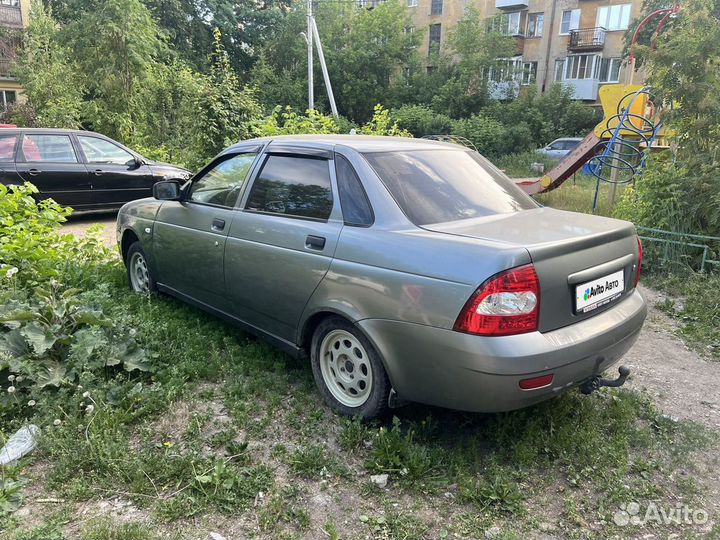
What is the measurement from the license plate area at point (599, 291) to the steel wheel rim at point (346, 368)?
118 cm

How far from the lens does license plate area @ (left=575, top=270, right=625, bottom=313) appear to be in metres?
2.89

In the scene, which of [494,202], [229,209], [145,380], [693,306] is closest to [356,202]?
[494,202]

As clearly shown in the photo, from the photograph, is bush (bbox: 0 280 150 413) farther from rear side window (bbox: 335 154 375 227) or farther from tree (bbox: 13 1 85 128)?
tree (bbox: 13 1 85 128)

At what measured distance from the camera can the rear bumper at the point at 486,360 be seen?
2619mm

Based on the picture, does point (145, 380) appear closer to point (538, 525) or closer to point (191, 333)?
point (191, 333)

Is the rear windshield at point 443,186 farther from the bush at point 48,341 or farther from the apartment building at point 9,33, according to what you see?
the apartment building at point 9,33

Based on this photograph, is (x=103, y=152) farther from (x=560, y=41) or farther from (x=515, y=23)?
(x=515, y=23)

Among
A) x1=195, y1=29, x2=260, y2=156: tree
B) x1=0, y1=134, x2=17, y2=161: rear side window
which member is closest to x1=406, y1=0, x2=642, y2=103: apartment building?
x1=195, y1=29, x2=260, y2=156: tree

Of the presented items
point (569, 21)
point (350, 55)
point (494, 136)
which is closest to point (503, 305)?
point (494, 136)

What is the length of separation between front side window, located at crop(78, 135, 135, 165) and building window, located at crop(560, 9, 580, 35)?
105 feet

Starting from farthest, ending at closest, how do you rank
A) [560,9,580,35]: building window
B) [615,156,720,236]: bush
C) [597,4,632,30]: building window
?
[560,9,580,35]: building window < [597,4,632,30]: building window < [615,156,720,236]: bush

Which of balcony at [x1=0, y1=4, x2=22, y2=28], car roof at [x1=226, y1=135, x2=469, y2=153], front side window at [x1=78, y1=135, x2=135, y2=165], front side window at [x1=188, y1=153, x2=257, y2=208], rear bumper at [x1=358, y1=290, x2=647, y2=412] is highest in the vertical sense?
balcony at [x1=0, y1=4, x2=22, y2=28]

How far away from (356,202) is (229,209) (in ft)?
4.17

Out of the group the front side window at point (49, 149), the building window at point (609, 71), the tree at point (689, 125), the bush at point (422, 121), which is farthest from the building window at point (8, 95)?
the tree at point (689, 125)
